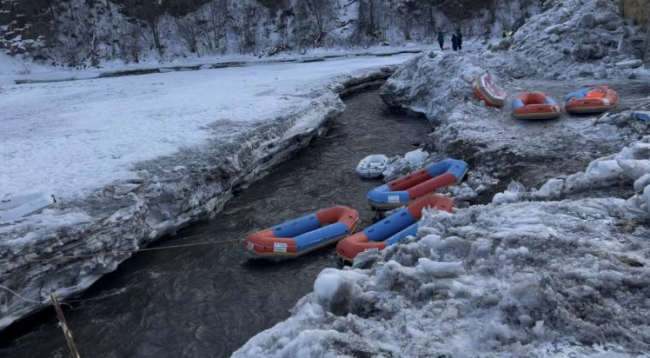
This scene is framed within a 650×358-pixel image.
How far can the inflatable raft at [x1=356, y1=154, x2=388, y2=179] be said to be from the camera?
977cm

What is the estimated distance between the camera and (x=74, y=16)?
29.3 metres

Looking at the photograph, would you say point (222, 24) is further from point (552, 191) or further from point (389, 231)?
point (552, 191)

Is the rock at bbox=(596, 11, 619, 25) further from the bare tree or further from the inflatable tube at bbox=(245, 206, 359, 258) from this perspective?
the bare tree

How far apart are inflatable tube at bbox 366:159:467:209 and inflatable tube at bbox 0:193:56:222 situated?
511 cm

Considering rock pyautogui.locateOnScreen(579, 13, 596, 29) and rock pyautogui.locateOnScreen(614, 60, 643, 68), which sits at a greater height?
rock pyautogui.locateOnScreen(579, 13, 596, 29)

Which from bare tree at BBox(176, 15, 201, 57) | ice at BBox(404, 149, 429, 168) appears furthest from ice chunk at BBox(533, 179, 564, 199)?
bare tree at BBox(176, 15, 201, 57)

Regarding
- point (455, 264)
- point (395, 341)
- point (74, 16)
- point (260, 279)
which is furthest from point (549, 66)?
point (74, 16)

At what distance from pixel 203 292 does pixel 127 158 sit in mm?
3668

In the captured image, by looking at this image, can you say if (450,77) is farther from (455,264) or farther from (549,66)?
(455,264)

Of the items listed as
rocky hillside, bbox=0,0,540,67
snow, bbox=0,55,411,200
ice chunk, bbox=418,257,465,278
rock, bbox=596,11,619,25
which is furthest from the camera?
rocky hillside, bbox=0,0,540,67

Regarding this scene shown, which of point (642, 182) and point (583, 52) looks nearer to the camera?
point (642, 182)

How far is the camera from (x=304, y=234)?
7.36 m

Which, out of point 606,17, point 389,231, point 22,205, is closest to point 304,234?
point 389,231

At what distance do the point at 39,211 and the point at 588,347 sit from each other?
23.1 ft
